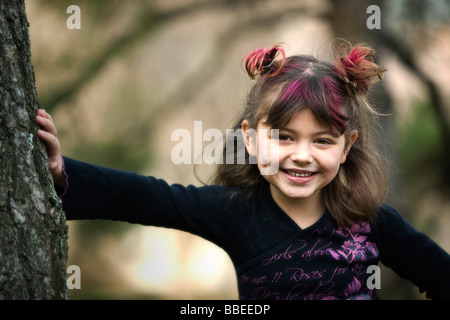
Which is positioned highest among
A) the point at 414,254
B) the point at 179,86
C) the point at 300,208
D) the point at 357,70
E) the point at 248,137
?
the point at 179,86

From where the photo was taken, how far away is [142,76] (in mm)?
4027

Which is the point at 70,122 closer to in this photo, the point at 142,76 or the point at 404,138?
the point at 142,76

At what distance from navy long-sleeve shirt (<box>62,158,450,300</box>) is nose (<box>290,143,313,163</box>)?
23 cm

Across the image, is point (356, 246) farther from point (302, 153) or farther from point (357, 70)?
point (357, 70)

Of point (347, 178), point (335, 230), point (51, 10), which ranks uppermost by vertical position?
point (51, 10)

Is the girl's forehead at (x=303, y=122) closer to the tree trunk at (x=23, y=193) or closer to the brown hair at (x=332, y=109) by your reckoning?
the brown hair at (x=332, y=109)

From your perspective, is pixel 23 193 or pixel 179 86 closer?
pixel 23 193

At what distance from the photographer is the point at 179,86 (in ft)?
13.5

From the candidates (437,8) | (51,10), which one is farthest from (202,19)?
(437,8)

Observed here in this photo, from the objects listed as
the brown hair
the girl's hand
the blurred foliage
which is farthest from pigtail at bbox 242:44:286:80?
the blurred foliage

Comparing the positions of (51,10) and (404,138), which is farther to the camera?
(404,138)

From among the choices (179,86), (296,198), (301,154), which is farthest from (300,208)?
(179,86)

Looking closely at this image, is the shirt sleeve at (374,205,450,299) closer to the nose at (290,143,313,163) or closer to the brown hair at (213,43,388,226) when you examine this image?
the brown hair at (213,43,388,226)

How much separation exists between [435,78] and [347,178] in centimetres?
252
